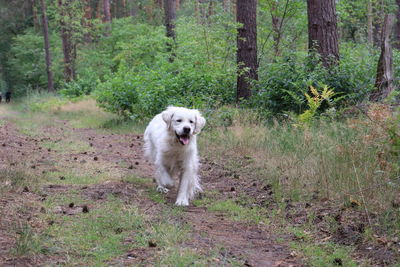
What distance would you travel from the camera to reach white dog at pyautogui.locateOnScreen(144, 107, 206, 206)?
600 centimetres

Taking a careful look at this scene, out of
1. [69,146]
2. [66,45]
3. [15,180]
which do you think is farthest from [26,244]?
[66,45]

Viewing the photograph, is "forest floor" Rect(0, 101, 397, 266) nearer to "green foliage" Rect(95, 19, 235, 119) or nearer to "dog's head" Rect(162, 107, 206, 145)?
"dog's head" Rect(162, 107, 206, 145)

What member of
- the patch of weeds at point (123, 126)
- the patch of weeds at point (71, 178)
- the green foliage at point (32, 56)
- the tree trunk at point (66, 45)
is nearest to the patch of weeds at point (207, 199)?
the patch of weeds at point (71, 178)

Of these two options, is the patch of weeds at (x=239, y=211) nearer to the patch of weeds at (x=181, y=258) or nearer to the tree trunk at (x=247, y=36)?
the patch of weeds at (x=181, y=258)

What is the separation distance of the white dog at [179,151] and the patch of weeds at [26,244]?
8.38ft

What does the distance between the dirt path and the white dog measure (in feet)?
0.93

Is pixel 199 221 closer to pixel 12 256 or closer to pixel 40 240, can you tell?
pixel 40 240

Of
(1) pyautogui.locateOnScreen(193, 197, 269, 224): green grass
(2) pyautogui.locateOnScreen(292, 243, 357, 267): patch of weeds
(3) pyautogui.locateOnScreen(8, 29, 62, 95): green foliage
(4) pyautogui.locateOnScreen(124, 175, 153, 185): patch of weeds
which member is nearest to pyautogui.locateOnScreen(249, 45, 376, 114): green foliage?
(4) pyautogui.locateOnScreen(124, 175, 153, 185): patch of weeds

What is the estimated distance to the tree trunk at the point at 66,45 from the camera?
30578 millimetres

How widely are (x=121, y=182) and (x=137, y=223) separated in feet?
7.47

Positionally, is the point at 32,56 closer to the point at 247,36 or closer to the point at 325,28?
the point at 247,36

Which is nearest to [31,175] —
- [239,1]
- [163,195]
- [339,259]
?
[163,195]

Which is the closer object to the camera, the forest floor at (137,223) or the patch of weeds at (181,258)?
the patch of weeds at (181,258)

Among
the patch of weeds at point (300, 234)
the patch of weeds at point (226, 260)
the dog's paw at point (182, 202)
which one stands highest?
the patch of weeds at point (226, 260)
